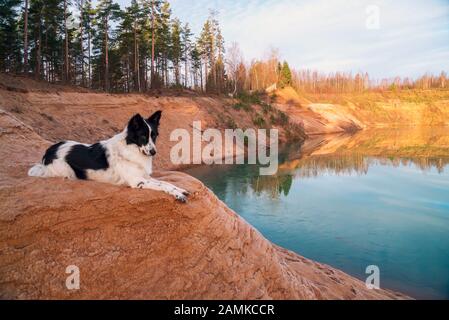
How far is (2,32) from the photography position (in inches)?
1521

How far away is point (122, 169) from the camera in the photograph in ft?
17.6

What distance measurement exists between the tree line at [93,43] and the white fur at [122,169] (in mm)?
35323

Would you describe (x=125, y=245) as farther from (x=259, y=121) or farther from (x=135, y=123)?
(x=259, y=121)

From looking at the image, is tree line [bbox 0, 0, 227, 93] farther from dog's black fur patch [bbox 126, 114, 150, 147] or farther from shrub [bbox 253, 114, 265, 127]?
dog's black fur patch [bbox 126, 114, 150, 147]

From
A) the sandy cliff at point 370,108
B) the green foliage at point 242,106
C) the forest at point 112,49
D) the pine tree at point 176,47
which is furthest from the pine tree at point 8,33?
the sandy cliff at point 370,108

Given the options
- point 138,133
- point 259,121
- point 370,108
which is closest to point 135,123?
point 138,133

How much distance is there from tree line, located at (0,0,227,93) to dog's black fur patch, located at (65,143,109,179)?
35417 mm

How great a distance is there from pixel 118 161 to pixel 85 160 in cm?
56

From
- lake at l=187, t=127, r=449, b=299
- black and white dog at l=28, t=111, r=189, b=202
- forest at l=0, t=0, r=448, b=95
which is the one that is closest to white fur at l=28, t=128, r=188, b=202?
black and white dog at l=28, t=111, r=189, b=202

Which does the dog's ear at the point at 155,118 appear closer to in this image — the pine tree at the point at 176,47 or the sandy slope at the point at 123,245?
the sandy slope at the point at 123,245

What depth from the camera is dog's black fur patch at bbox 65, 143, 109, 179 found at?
5.43 meters
